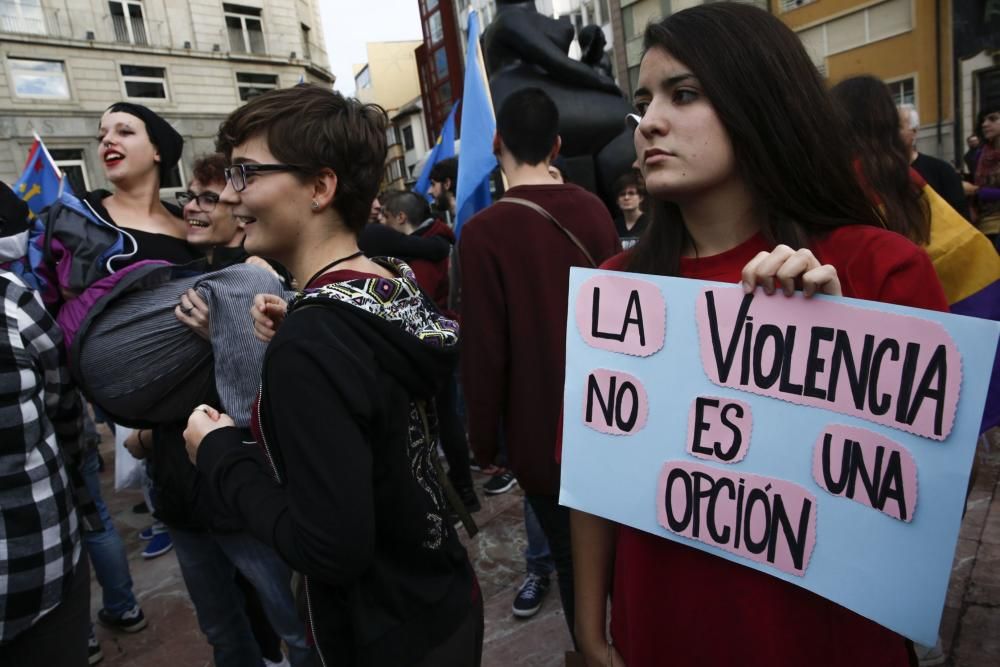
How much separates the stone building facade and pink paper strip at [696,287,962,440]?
22775 mm

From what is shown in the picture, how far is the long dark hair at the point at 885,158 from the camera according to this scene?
1852 mm

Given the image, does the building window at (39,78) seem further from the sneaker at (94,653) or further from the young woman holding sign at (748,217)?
the young woman holding sign at (748,217)

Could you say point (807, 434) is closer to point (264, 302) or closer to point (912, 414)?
point (912, 414)

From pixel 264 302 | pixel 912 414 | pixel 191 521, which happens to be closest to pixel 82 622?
pixel 191 521

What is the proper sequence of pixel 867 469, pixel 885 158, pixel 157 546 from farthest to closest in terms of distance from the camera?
pixel 157 546
pixel 885 158
pixel 867 469

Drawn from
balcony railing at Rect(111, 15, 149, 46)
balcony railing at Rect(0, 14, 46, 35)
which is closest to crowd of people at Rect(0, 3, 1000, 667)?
balcony railing at Rect(0, 14, 46, 35)

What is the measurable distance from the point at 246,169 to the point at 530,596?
2233 millimetres

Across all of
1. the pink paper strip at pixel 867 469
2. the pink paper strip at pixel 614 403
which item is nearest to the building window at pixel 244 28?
the pink paper strip at pixel 614 403

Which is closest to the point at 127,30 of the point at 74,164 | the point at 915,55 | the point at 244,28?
the point at 244,28

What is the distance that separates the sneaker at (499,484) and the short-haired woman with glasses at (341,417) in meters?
2.57

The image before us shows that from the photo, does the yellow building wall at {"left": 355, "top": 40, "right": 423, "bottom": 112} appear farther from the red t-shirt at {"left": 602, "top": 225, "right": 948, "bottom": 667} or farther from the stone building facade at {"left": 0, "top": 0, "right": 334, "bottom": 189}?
the red t-shirt at {"left": 602, "top": 225, "right": 948, "bottom": 667}

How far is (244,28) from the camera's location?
91.0 ft

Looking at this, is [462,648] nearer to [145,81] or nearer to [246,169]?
[246,169]

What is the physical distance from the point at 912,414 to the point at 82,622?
2.04 meters
